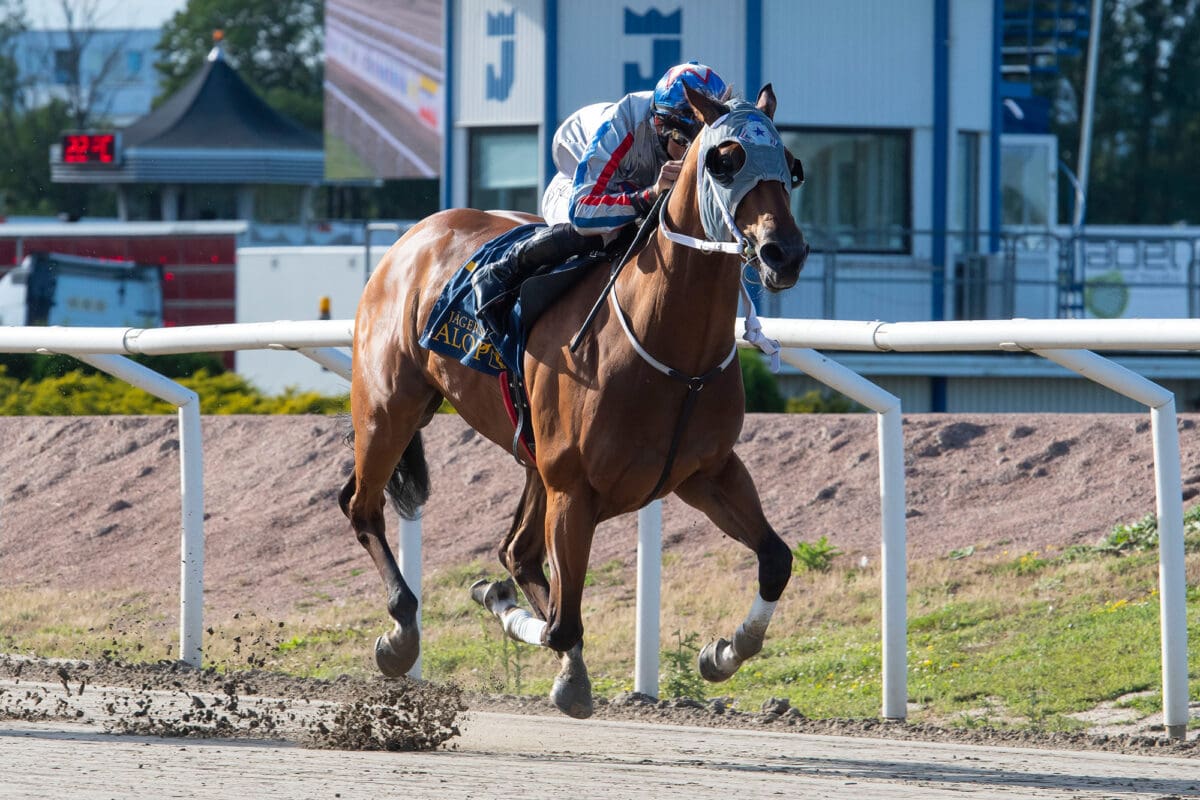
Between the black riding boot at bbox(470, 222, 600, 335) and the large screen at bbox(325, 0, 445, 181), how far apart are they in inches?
461

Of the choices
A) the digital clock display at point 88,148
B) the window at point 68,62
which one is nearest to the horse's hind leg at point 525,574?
the digital clock display at point 88,148

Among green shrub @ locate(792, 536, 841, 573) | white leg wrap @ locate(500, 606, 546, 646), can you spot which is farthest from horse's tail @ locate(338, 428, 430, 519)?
green shrub @ locate(792, 536, 841, 573)

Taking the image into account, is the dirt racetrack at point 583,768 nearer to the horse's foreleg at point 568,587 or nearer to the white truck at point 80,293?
the horse's foreleg at point 568,587

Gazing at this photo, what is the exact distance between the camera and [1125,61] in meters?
45.3

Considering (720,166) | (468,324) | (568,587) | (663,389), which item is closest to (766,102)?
(720,166)

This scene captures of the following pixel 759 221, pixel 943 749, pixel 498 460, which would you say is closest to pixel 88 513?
pixel 498 460

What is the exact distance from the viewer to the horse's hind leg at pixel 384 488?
20.1 ft

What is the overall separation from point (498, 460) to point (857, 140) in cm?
751

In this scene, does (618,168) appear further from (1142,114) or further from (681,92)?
(1142,114)

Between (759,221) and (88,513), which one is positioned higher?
(759,221)

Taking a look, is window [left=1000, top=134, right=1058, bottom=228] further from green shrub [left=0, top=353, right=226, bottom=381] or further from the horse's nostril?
the horse's nostril

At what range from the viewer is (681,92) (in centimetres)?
515

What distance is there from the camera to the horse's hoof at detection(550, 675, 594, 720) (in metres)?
5.29

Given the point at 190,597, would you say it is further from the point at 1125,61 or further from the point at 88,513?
the point at 1125,61
